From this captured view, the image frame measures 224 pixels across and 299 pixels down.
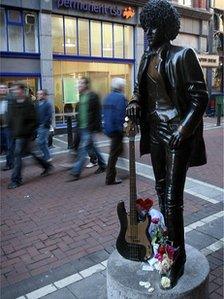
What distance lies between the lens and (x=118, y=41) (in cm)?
1706

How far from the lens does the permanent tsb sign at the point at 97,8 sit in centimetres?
1474

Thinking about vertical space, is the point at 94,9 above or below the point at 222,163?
above

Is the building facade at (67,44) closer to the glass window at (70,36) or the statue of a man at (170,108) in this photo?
the glass window at (70,36)

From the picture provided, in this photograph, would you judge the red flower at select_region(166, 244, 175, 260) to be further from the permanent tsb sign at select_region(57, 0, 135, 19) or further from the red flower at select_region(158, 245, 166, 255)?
the permanent tsb sign at select_region(57, 0, 135, 19)

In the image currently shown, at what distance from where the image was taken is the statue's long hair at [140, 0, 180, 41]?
2.96 metres

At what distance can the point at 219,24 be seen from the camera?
77.8ft

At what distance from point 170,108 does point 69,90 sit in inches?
498

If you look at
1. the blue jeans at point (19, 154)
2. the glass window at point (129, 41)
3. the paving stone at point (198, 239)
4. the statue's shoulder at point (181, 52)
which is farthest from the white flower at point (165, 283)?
the glass window at point (129, 41)

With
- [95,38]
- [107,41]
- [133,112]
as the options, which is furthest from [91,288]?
[107,41]

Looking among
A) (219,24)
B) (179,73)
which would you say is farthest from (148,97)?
(219,24)

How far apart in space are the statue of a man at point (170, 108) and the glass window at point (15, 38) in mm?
11213

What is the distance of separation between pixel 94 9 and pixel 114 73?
279 centimetres

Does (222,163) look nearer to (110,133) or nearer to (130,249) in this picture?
(110,133)

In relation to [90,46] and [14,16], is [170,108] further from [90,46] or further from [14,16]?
[90,46]
